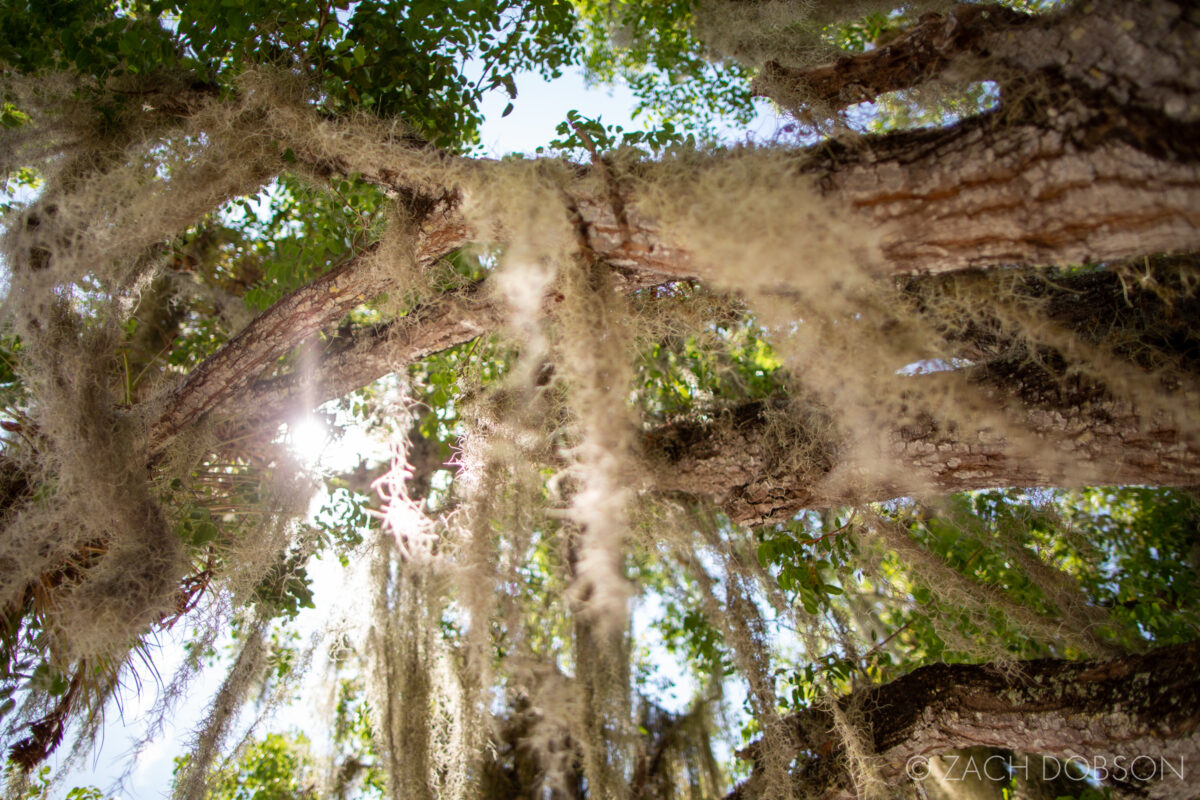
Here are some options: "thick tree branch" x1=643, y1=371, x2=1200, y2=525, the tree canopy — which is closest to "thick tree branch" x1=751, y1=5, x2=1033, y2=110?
the tree canopy

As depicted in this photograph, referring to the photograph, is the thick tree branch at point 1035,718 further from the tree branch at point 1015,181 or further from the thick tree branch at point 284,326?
the thick tree branch at point 284,326

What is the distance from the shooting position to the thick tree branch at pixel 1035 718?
5.38 ft

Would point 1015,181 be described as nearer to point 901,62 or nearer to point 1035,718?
point 901,62

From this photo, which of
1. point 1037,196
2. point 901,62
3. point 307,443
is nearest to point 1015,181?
point 1037,196

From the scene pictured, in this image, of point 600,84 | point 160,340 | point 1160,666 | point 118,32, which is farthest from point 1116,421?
point 160,340

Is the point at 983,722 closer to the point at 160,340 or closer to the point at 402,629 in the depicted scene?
the point at 402,629

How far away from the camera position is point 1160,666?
1.73 meters

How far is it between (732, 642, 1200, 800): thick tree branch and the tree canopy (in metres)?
0.01

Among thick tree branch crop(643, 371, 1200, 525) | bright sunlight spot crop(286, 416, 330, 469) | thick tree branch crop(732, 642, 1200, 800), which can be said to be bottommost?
thick tree branch crop(732, 642, 1200, 800)

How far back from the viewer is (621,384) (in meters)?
1.51

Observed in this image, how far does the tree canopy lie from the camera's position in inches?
53.6

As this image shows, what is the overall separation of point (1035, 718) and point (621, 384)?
1631 millimetres

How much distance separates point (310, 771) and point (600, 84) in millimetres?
4401

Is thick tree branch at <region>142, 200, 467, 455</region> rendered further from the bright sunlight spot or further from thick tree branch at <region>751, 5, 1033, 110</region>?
thick tree branch at <region>751, 5, 1033, 110</region>
